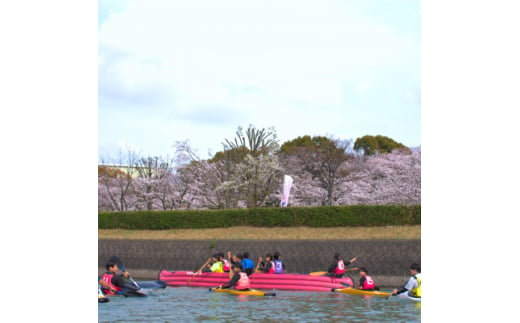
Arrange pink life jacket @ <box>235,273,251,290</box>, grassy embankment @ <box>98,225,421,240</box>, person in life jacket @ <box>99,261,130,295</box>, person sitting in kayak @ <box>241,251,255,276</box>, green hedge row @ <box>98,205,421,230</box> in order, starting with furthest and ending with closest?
green hedge row @ <box>98,205,421,230</box>
grassy embankment @ <box>98,225,421,240</box>
person sitting in kayak @ <box>241,251,255,276</box>
pink life jacket @ <box>235,273,251,290</box>
person in life jacket @ <box>99,261,130,295</box>

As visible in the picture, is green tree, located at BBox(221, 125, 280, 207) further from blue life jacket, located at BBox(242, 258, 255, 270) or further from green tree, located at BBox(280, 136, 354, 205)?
blue life jacket, located at BBox(242, 258, 255, 270)

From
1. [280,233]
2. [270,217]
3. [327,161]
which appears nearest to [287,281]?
[280,233]

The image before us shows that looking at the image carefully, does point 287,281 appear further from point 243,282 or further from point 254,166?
point 254,166

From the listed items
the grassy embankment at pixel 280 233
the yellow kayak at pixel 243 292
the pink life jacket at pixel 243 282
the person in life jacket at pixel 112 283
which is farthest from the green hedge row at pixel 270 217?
the person in life jacket at pixel 112 283

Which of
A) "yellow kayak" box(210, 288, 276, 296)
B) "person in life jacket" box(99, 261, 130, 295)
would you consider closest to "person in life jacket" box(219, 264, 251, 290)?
"yellow kayak" box(210, 288, 276, 296)

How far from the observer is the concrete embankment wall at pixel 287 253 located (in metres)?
22.3

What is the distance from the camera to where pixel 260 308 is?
635 inches

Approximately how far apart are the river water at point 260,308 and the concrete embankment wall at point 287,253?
11.3 feet

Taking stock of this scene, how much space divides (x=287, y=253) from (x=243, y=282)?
553cm

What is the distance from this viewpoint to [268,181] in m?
40.6

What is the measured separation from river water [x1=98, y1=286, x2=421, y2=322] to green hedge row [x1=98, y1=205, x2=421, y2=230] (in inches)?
373

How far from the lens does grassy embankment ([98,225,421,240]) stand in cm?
2737
